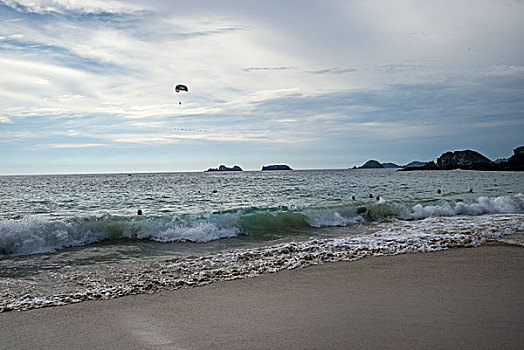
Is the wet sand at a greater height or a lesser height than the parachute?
lesser

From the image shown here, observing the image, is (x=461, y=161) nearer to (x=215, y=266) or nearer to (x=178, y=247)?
(x=178, y=247)

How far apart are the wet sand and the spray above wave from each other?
5995mm

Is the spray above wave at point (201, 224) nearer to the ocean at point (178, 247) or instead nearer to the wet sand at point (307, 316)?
the ocean at point (178, 247)

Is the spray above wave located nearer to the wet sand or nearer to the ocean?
the ocean

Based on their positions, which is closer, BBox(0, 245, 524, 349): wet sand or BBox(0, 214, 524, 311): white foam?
BBox(0, 245, 524, 349): wet sand

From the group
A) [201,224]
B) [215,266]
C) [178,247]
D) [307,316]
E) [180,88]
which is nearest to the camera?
[307,316]

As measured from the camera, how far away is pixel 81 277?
23.2ft

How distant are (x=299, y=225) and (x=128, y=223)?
6.47m

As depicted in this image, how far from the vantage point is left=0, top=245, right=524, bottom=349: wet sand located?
12.7 feet

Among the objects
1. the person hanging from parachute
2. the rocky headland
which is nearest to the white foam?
the person hanging from parachute

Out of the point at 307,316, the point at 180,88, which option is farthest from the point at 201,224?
the point at 180,88

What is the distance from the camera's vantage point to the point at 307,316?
4559mm

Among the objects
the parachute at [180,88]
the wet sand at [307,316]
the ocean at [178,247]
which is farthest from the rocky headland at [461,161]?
the wet sand at [307,316]

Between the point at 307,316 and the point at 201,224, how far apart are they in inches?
349
